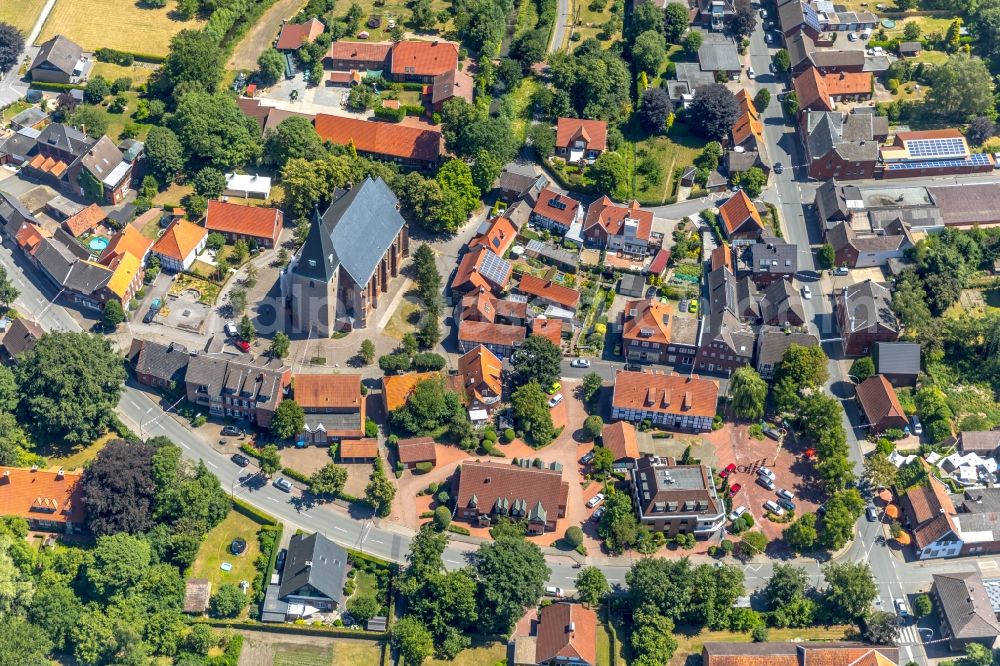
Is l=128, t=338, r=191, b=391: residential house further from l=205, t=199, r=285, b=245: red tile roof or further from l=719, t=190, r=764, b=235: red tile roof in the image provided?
l=719, t=190, r=764, b=235: red tile roof

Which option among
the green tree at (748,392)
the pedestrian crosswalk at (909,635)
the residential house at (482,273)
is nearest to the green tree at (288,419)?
the residential house at (482,273)

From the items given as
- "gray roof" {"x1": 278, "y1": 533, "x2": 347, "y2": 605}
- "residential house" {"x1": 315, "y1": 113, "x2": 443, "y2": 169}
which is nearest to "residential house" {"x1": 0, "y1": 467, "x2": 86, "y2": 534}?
"gray roof" {"x1": 278, "y1": 533, "x2": 347, "y2": 605}

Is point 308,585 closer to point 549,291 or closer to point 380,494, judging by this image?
point 380,494

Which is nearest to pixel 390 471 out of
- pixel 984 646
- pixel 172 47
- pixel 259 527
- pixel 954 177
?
pixel 259 527

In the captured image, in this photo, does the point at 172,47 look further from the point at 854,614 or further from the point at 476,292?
the point at 854,614

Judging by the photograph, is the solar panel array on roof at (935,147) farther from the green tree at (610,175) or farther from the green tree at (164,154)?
the green tree at (164,154)

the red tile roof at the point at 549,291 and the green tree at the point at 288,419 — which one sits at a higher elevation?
the red tile roof at the point at 549,291
